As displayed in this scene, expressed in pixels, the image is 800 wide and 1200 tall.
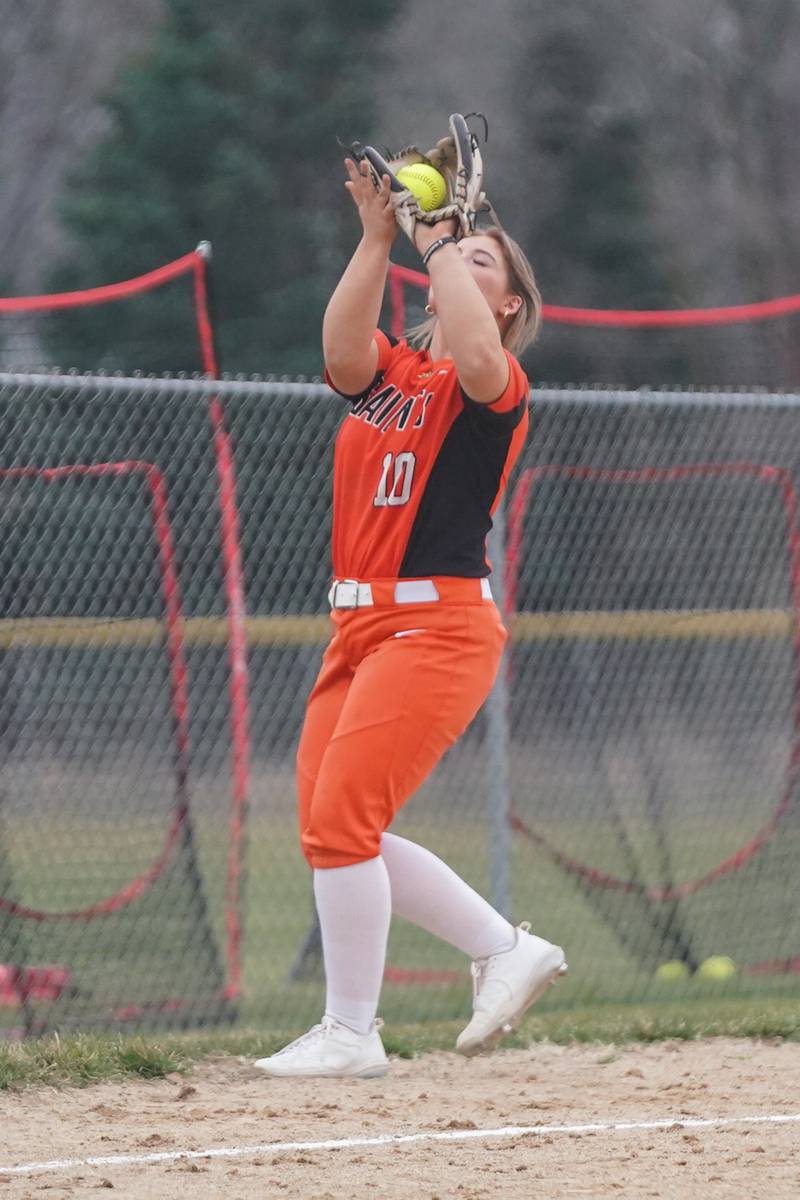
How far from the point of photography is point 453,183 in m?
4.54

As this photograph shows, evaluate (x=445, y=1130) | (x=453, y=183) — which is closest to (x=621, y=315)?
(x=453, y=183)

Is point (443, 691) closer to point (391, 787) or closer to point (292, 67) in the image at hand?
point (391, 787)

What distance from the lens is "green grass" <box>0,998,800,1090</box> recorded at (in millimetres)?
5023

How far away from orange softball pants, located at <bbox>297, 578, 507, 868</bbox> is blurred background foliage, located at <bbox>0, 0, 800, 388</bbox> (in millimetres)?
14143

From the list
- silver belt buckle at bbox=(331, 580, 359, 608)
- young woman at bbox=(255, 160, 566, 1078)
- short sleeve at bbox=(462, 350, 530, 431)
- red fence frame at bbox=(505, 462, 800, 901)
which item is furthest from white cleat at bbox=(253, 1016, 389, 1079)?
red fence frame at bbox=(505, 462, 800, 901)

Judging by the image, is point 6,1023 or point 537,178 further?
point 537,178

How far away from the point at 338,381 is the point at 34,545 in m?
1.97

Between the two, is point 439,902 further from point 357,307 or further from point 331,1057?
point 357,307

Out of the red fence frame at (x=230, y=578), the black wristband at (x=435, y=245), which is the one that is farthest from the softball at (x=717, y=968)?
the black wristband at (x=435, y=245)

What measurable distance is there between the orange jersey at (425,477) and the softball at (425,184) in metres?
0.40

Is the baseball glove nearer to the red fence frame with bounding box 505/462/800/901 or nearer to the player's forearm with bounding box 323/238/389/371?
the player's forearm with bounding box 323/238/389/371

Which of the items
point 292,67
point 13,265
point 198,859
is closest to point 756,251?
point 292,67

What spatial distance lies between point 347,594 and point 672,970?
3204 millimetres

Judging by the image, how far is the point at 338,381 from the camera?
4.73m
